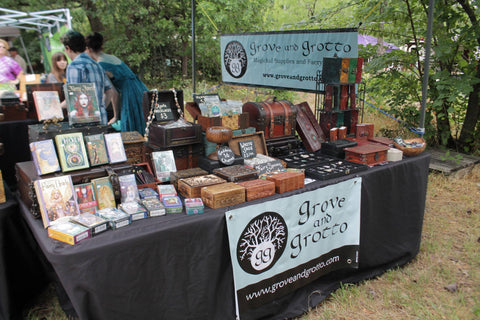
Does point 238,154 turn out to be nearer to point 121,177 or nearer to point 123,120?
point 121,177

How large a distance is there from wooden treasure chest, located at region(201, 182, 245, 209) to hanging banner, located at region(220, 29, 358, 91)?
210 cm

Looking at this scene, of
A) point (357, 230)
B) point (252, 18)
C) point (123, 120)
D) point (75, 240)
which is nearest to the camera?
point (75, 240)

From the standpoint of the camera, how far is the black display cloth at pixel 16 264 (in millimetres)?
2016

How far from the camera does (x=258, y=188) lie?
80.4 inches

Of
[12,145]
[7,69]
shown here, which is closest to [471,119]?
[12,145]

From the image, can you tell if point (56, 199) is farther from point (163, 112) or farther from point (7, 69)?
point (7, 69)

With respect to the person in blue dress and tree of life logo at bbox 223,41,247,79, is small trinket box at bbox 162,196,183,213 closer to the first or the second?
the person in blue dress

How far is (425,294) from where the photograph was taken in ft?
8.27

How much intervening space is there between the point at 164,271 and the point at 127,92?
111 inches

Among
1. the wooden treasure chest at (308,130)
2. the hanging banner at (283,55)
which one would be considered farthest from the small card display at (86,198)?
the hanging banner at (283,55)

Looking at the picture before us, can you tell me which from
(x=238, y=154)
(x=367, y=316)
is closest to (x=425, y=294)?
(x=367, y=316)

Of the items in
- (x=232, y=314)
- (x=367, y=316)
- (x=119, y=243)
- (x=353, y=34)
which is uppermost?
(x=353, y=34)

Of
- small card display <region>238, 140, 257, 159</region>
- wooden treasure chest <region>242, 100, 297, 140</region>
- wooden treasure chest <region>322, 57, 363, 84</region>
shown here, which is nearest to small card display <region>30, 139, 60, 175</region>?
small card display <region>238, 140, 257, 159</region>

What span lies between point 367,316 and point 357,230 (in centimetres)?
56
